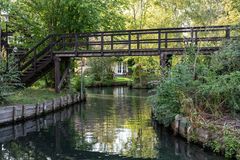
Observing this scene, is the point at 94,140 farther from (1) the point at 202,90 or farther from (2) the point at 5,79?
(2) the point at 5,79

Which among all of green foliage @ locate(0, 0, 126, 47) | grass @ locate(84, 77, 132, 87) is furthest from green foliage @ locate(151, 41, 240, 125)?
grass @ locate(84, 77, 132, 87)

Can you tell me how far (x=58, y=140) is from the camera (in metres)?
13.5

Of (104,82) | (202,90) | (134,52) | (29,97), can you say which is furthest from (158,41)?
(104,82)

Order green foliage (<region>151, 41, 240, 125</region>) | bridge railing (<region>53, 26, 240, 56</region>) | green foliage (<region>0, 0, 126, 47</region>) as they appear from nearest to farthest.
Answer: green foliage (<region>151, 41, 240, 125</region>), bridge railing (<region>53, 26, 240, 56</region>), green foliage (<region>0, 0, 126, 47</region>)

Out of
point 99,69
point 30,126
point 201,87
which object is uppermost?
point 99,69

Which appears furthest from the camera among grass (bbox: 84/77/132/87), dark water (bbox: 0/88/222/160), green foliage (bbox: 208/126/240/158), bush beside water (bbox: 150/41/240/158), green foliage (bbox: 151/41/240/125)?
grass (bbox: 84/77/132/87)

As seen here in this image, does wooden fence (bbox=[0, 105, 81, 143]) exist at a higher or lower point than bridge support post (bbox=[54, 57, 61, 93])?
lower

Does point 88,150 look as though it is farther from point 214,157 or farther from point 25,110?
point 25,110

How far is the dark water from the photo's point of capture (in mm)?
11320

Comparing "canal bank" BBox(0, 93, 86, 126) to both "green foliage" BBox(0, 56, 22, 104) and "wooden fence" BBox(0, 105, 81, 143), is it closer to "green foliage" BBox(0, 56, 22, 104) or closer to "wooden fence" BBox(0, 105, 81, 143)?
"wooden fence" BBox(0, 105, 81, 143)

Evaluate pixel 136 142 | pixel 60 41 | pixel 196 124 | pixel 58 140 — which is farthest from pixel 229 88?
pixel 60 41

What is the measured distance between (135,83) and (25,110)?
25263mm

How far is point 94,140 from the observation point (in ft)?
43.6

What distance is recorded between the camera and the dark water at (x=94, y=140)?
37.1ft
